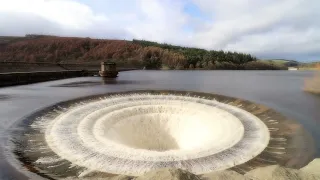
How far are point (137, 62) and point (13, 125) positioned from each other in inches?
2433

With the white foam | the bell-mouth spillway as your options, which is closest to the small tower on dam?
the bell-mouth spillway

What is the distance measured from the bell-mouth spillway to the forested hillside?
169 feet

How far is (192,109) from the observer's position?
53.5 feet

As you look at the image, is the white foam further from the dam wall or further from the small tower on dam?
the small tower on dam

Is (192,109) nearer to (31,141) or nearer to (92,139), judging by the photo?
(92,139)

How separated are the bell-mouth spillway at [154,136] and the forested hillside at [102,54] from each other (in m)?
51.5

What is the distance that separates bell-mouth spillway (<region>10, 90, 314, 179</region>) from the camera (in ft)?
31.0

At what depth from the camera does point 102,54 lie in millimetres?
76375

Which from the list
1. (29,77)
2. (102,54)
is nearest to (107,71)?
(29,77)

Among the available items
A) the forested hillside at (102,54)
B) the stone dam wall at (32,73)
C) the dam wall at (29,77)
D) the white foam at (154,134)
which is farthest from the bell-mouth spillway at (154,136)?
the forested hillside at (102,54)

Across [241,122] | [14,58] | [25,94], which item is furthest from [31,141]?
[14,58]

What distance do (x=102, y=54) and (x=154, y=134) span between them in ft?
209

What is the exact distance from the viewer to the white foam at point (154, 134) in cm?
962

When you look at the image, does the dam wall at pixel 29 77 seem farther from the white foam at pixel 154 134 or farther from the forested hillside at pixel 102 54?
the forested hillside at pixel 102 54
